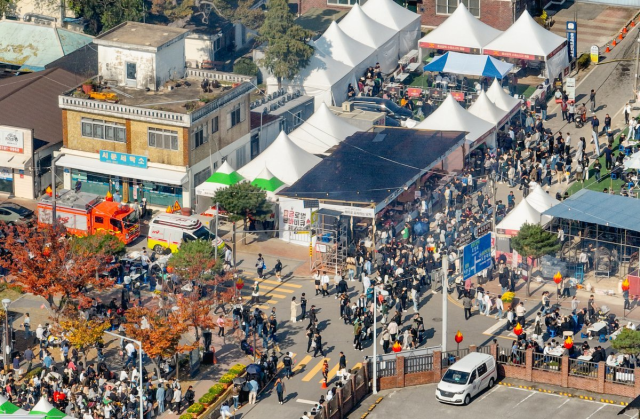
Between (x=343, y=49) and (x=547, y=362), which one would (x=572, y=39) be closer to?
(x=343, y=49)

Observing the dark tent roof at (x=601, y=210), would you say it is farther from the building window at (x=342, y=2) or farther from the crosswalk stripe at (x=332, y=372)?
the building window at (x=342, y=2)

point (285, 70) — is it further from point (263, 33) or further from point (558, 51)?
point (558, 51)

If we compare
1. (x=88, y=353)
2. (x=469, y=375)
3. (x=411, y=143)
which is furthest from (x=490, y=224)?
(x=88, y=353)

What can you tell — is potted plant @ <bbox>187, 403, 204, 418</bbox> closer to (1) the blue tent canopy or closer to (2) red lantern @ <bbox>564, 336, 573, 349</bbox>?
(2) red lantern @ <bbox>564, 336, 573, 349</bbox>

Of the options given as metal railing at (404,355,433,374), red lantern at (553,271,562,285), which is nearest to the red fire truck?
metal railing at (404,355,433,374)

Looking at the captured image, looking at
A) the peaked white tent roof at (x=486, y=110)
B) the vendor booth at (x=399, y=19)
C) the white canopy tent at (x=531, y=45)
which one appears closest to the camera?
the peaked white tent roof at (x=486, y=110)

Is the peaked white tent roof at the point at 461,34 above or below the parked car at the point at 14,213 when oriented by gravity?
above

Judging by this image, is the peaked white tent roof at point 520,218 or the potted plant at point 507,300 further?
the peaked white tent roof at point 520,218

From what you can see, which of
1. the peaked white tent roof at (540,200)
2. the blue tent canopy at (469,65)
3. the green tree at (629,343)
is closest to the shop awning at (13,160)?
the blue tent canopy at (469,65)
